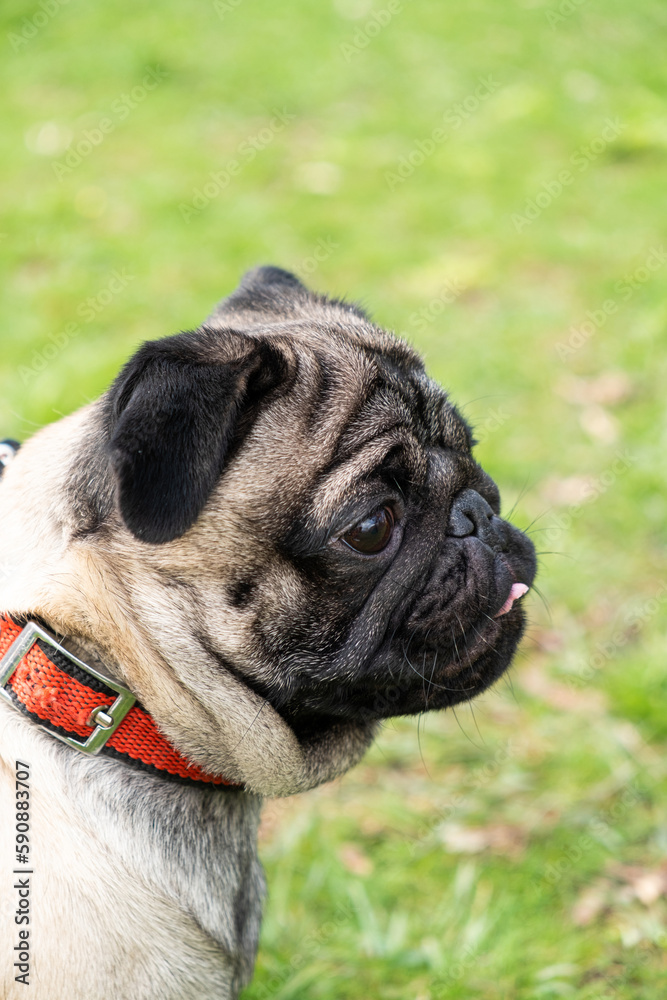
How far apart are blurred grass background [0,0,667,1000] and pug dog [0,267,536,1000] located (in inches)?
58.5

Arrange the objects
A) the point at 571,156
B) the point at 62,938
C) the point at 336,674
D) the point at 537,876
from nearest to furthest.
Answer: the point at 62,938
the point at 336,674
the point at 537,876
the point at 571,156

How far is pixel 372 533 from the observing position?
9.94 ft

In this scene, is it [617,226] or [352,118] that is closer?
[617,226]

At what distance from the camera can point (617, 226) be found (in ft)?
30.9

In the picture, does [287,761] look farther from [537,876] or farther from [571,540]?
[571,540]

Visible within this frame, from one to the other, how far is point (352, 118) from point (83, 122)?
3.16 m

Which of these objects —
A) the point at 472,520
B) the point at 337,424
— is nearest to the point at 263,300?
the point at 337,424

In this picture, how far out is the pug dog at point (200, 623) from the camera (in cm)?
273

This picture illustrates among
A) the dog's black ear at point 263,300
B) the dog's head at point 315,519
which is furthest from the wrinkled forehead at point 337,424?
the dog's black ear at point 263,300

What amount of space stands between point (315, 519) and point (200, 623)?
0.50m

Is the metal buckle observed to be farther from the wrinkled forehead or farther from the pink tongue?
the pink tongue

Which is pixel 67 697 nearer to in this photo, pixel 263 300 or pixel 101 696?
pixel 101 696

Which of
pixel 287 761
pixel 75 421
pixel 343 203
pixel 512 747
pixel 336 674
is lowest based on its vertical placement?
pixel 512 747

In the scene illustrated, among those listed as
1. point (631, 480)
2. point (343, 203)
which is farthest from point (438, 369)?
point (343, 203)
